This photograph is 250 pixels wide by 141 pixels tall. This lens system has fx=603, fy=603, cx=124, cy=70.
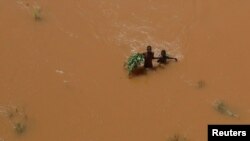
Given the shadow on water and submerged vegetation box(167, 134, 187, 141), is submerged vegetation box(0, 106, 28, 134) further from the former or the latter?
submerged vegetation box(167, 134, 187, 141)

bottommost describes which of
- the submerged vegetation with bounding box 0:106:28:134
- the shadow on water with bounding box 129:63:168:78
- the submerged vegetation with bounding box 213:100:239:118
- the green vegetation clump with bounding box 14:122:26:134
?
the green vegetation clump with bounding box 14:122:26:134

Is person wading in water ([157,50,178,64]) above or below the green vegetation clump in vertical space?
above

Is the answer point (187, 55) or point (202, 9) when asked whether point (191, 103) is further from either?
point (202, 9)

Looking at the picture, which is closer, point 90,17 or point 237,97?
point 237,97

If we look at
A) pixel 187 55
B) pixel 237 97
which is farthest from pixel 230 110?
pixel 187 55

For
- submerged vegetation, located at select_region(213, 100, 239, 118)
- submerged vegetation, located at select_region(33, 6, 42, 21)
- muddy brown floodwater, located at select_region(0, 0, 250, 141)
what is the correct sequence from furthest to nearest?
submerged vegetation, located at select_region(33, 6, 42, 21) < submerged vegetation, located at select_region(213, 100, 239, 118) < muddy brown floodwater, located at select_region(0, 0, 250, 141)

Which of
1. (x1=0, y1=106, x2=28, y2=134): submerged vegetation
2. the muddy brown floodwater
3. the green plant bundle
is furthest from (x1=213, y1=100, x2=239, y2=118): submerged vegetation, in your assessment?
Result: (x1=0, y1=106, x2=28, y2=134): submerged vegetation

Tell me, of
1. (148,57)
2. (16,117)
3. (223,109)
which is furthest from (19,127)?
(223,109)
